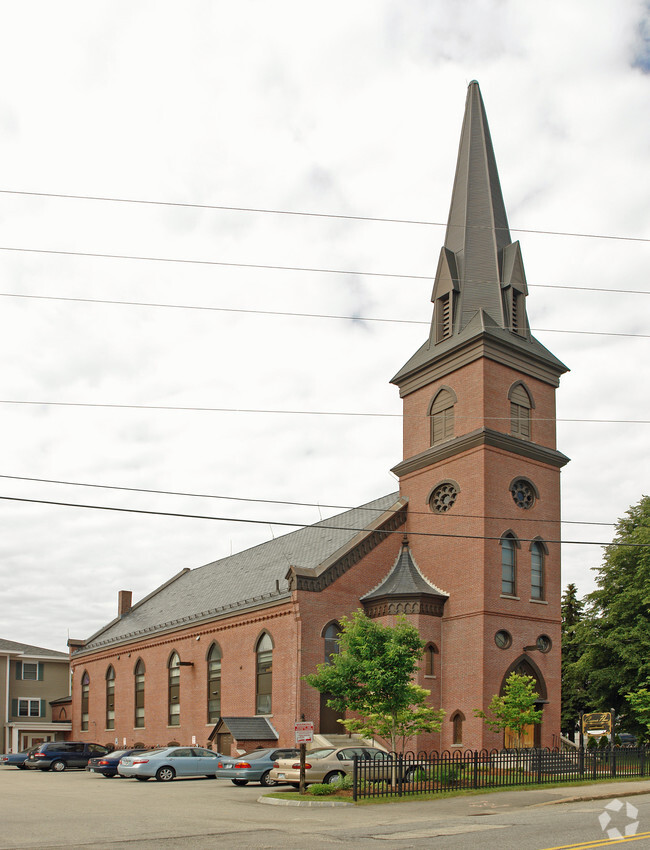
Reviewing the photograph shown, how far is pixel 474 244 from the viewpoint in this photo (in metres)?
41.5

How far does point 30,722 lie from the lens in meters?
64.4

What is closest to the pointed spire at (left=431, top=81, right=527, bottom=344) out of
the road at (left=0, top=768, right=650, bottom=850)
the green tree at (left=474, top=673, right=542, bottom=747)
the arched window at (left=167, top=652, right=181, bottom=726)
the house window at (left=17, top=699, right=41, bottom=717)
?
the green tree at (left=474, top=673, right=542, bottom=747)

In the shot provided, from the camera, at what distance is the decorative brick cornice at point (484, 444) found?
3603 centimetres

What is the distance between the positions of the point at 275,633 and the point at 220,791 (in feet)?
41.1

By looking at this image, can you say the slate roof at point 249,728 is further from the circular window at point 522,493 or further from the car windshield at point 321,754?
the circular window at point 522,493

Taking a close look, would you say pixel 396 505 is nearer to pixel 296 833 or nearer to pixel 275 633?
pixel 275 633

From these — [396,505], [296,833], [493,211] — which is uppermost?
[493,211]

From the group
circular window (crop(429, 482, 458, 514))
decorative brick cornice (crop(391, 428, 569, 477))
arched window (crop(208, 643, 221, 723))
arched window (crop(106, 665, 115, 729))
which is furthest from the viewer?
arched window (crop(106, 665, 115, 729))

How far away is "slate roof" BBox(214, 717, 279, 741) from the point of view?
36959 mm

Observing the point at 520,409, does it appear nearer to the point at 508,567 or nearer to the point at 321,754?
the point at 508,567

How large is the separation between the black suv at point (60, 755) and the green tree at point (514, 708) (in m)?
21.5

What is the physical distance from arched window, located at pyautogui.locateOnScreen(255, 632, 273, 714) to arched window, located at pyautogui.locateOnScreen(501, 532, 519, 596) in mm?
10906

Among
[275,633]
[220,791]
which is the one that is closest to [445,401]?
[275,633]

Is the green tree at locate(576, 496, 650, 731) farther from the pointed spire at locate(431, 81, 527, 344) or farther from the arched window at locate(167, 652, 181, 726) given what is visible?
the arched window at locate(167, 652, 181, 726)
